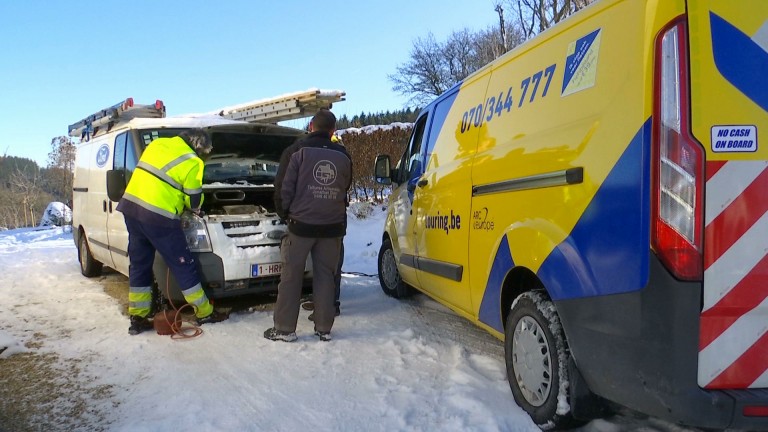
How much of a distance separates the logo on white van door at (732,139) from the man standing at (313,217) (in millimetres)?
2856

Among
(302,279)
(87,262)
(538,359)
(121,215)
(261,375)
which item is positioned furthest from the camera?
(87,262)

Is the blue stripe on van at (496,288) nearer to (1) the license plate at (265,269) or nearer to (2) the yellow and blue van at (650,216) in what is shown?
(2) the yellow and blue van at (650,216)

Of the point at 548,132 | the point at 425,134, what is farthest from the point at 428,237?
the point at 548,132

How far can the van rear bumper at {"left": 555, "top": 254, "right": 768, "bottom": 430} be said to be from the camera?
1935mm

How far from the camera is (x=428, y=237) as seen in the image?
4453 millimetres

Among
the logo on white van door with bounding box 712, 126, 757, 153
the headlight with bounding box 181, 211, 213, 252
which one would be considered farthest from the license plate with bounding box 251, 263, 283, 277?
the logo on white van door with bounding box 712, 126, 757, 153

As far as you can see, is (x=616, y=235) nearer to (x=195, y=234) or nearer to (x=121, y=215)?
(x=195, y=234)

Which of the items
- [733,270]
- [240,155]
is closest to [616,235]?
[733,270]

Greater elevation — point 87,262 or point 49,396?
point 87,262

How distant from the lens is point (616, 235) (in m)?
2.09

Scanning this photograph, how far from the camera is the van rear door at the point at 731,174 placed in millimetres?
1943

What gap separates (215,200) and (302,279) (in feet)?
5.51

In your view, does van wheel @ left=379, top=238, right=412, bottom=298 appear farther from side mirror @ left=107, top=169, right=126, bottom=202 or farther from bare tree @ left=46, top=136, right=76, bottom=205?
bare tree @ left=46, top=136, right=76, bottom=205

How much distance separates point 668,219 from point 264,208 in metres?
4.32
